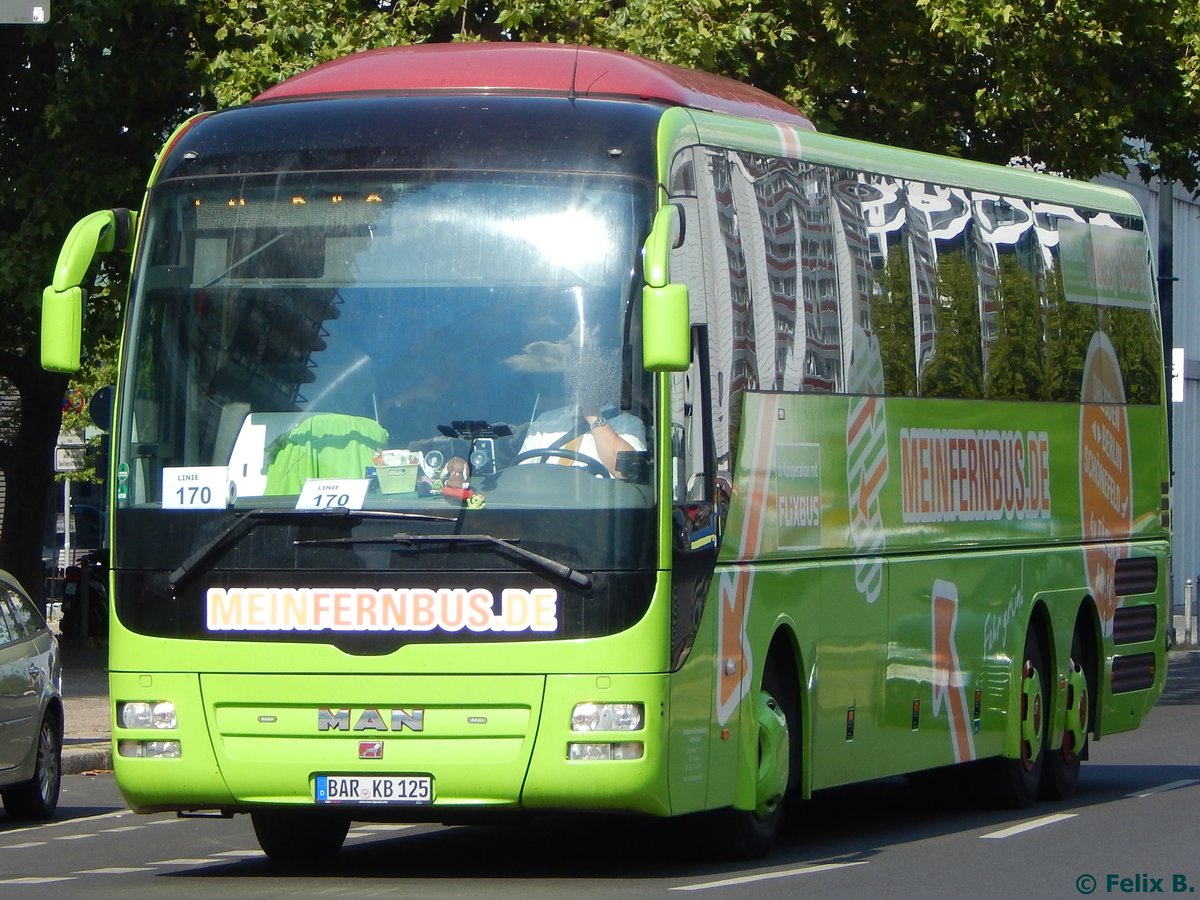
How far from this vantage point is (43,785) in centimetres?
1577

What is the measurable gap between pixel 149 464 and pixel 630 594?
2.16 meters

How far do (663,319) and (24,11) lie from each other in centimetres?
684

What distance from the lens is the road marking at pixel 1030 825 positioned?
533 inches

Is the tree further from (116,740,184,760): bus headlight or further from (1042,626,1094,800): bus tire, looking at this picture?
(116,740,184,760): bus headlight

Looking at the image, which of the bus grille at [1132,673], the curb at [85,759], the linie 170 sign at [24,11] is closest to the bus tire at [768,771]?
Answer: the bus grille at [1132,673]

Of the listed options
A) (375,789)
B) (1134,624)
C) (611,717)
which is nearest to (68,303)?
(375,789)

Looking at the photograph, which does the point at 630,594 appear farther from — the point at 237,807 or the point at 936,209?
the point at 936,209

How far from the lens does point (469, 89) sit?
11383 mm

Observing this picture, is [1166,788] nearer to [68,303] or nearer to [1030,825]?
[1030,825]

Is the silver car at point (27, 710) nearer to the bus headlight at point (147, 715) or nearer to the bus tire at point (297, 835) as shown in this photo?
the bus tire at point (297, 835)

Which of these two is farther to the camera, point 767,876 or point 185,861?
point 185,861

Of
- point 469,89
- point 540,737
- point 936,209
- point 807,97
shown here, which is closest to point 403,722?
point 540,737

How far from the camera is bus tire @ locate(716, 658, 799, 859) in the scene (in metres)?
11.6

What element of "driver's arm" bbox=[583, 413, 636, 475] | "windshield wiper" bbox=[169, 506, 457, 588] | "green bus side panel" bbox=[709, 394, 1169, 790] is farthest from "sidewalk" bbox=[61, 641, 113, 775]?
"driver's arm" bbox=[583, 413, 636, 475]
